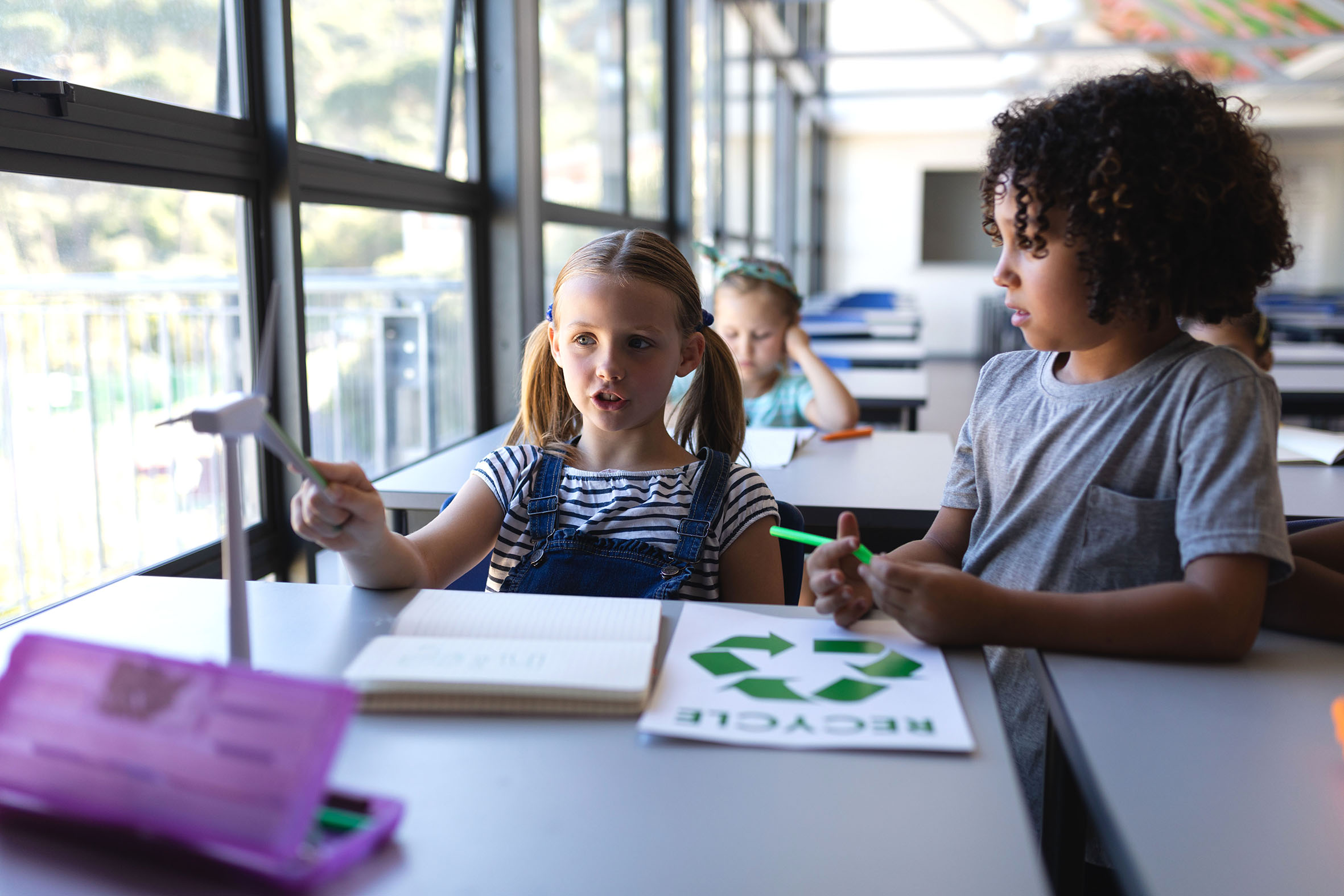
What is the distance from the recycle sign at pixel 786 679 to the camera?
2.56 ft

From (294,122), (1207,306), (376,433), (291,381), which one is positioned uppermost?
(294,122)

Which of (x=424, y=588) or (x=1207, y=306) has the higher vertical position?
(x=1207, y=306)

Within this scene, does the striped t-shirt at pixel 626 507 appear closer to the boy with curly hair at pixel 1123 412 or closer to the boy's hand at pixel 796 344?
the boy with curly hair at pixel 1123 412

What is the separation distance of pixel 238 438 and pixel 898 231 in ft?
41.0

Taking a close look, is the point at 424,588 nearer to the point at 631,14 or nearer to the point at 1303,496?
the point at 1303,496

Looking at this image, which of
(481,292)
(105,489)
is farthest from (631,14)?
(105,489)

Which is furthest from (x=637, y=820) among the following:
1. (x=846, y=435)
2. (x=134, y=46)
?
(x=846, y=435)

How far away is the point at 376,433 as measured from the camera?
108 inches

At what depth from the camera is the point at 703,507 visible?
134cm

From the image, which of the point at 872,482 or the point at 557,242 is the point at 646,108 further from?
the point at 872,482

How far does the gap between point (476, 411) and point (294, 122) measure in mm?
1168

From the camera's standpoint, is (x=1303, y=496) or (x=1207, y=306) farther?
(x=1303, y=496)

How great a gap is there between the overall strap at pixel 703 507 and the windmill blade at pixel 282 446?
530 millimetres

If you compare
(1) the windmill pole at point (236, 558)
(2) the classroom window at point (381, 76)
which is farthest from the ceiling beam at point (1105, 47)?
(1) the windmill pole at point (236, 558)
